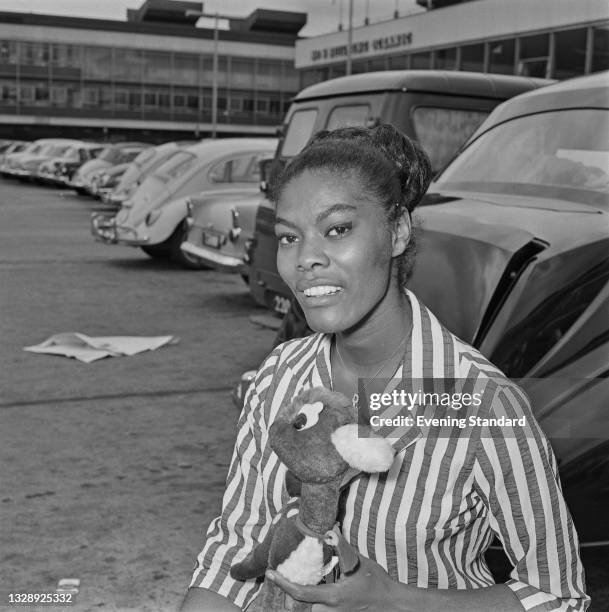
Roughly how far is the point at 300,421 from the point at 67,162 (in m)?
29.5

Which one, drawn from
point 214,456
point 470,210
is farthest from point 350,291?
point 214,456

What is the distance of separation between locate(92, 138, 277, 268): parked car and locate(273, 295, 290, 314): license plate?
5.63m

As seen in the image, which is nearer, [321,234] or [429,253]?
[321,234]

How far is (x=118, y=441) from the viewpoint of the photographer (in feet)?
18.2

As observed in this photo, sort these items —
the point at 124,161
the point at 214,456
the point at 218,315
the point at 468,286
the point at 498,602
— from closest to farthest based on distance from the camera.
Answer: the point at 498,602, the point at 468,286, the point at 214,456, the point at 218,315, the point at 124,161

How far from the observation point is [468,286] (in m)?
3.55

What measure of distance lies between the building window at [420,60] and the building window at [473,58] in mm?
2241

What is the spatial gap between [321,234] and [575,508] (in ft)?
5.69

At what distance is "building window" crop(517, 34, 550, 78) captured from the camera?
30.3 meters

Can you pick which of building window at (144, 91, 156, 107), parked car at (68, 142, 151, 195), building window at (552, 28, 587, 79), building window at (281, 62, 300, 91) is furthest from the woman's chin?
building window at (281, 62, 300, 91)

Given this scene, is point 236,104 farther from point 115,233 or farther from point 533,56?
point 115,233

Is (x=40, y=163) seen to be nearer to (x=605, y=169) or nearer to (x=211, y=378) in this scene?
(x=211, y=378)

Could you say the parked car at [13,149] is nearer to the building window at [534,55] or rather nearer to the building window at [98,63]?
the building window at [534,55]

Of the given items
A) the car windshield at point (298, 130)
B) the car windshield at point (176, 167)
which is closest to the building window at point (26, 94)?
the car windshield at point (176, 167)
